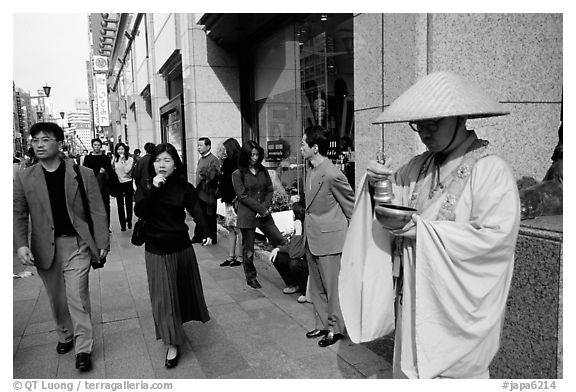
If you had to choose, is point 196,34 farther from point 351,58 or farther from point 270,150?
point 351,58

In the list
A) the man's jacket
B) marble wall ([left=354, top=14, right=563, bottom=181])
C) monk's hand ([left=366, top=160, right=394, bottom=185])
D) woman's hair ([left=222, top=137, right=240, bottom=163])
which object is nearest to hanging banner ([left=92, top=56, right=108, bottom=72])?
woman's hair ([left=222, top=137, right=240, bottom=163])

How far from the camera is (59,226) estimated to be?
12.9 ft

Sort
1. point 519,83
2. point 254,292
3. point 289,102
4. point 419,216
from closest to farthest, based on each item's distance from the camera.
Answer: point 419,216 < point 519,83 < point 254,292 < point 289,102

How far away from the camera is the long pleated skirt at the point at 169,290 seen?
12.6ft

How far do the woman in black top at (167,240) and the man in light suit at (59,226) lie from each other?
571 mm

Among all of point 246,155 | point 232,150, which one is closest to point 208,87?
point 232,150

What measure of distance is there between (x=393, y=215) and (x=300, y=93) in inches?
261

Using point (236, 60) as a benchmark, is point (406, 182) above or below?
below

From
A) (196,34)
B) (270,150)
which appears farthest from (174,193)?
(196,34)

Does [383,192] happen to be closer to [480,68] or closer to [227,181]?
[480,68]

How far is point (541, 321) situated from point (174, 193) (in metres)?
2.89

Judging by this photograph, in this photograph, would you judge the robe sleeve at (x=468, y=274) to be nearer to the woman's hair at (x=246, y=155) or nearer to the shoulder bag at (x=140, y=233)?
the shoulder bag at (x=140, y=233)

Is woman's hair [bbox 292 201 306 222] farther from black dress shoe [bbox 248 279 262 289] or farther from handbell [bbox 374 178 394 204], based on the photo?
handbell [bbox 374 178 394 204]

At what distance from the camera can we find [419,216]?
230 centimetres
